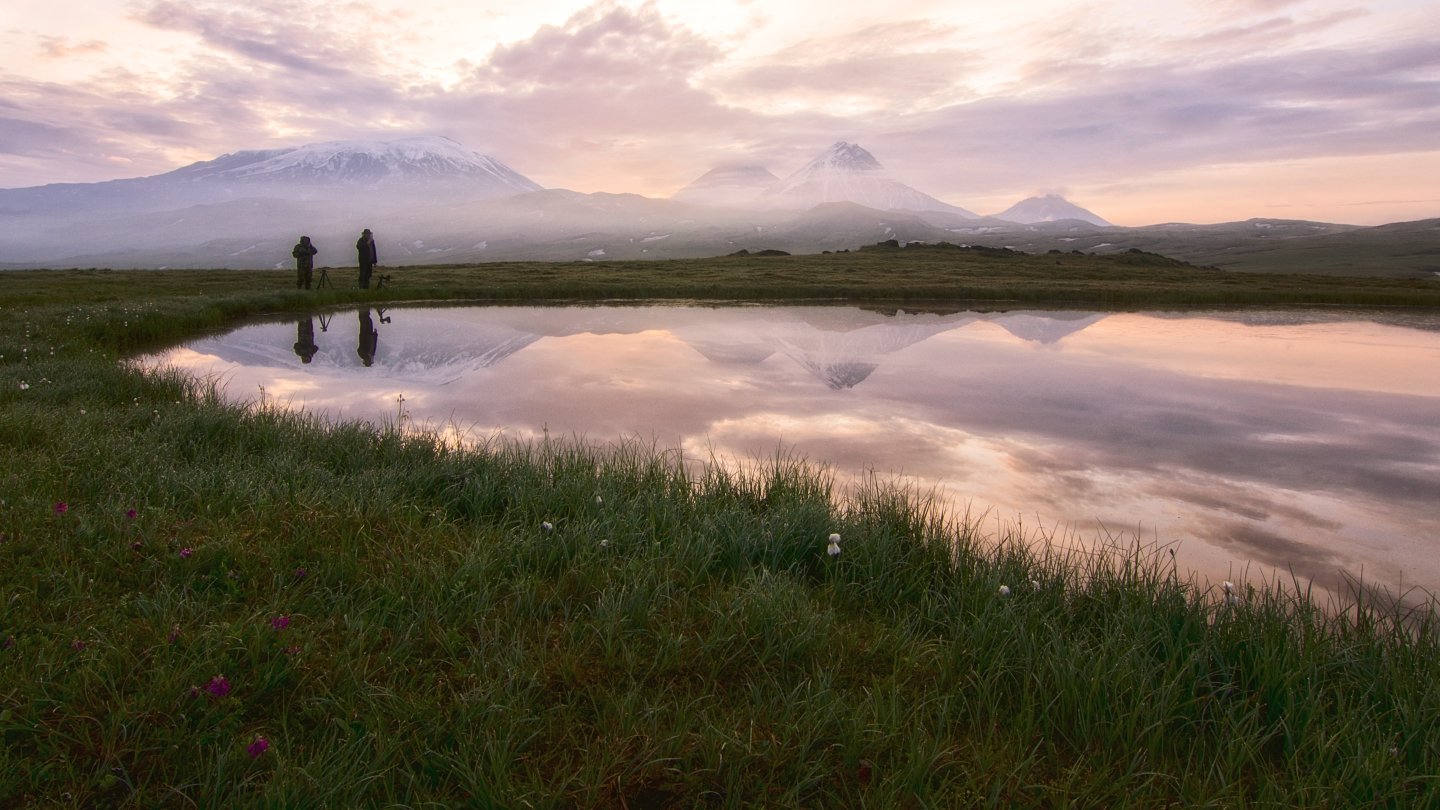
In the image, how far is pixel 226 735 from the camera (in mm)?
3176

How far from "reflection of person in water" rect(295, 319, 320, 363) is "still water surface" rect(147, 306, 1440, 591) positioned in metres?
0.16

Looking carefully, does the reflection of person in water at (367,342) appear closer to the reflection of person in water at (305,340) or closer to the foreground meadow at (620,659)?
the reflection of person in water at (305,340)

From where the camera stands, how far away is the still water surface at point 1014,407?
7410 mm

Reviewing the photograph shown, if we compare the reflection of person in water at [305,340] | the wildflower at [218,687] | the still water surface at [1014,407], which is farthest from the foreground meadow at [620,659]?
the reflection of person in water at [305,340]

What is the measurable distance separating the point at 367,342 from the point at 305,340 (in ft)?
6.31

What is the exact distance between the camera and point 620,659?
12.5 feet

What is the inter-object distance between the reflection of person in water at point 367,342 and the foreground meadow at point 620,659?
11.0 metres

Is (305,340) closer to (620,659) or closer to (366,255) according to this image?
(366,255)

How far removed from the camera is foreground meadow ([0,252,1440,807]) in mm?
3055

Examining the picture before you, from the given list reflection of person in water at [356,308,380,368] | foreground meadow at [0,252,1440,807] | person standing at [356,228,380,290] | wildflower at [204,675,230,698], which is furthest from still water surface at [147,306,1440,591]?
person standing at [356,228,380,290]

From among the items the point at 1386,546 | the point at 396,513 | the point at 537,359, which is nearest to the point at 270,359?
the point at 537,359

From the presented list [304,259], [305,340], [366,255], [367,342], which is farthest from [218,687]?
[304,259]

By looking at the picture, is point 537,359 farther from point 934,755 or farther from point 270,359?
point 934,755

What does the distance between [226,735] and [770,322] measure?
23.9 m
